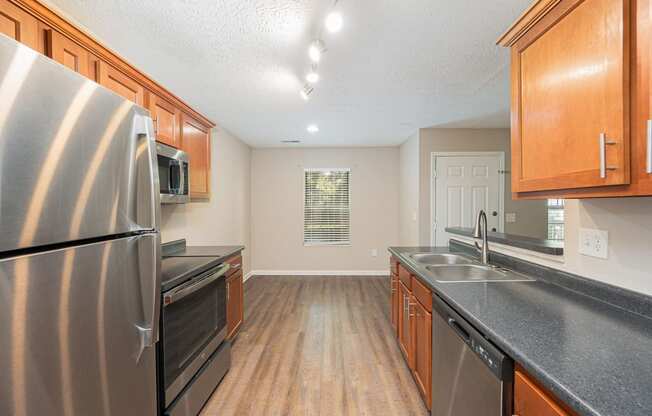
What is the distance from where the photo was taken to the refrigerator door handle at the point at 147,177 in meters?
1.22

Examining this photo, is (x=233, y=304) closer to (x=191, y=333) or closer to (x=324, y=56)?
(x=191, y=333)

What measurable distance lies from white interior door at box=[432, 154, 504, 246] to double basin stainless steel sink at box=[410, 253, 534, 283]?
6.34ft

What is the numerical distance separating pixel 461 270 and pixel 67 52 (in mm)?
2746

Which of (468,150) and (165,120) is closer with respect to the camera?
(165,120)

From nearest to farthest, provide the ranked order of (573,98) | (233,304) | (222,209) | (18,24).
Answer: (573,98) → (18,24) → (233,304) → (222,209)

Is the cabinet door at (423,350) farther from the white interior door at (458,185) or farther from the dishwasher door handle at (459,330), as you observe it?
the white interior door at (458,185)

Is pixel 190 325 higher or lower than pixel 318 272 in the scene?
higher

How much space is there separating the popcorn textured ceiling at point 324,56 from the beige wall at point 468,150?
71 cm

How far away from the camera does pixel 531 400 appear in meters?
0.89

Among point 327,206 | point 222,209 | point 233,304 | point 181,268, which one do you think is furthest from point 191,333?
point 327,206

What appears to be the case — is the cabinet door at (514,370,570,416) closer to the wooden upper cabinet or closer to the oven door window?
the oven door window

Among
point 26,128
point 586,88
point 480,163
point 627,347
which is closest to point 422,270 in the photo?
point 627,347

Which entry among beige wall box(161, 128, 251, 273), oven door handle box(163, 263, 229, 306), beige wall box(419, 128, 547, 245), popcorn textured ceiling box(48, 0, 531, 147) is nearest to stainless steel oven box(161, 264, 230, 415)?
oven door handle box(163, 263, 229, 306)

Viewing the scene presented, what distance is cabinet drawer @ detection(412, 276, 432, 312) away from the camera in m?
1.78
